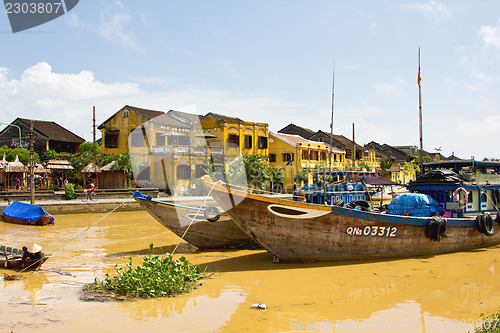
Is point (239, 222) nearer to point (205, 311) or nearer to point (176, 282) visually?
point (176, 282)

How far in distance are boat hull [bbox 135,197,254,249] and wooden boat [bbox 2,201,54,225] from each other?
9.24 m

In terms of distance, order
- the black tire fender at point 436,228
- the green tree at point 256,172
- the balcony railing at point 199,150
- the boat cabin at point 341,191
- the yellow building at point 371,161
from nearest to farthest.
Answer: the black tire fender at point 436,228 → the boat cabin at point 341,191 → the green tree at point 256,172 → the balcony railing at point 199,150 → the yellow building at point 371,161

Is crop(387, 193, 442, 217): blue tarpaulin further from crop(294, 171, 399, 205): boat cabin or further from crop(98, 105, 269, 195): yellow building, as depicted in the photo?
crop(98, 105, 269, 195): yellow building

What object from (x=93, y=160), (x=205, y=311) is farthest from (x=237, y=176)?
(x=205, y=311)

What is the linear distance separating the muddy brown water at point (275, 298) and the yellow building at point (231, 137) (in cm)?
2415

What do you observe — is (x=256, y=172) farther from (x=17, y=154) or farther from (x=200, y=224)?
(x=200, y=224)

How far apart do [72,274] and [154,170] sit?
24888 mm

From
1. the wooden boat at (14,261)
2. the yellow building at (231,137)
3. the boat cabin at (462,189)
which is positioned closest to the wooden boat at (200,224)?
the wooden boat at (14,261)

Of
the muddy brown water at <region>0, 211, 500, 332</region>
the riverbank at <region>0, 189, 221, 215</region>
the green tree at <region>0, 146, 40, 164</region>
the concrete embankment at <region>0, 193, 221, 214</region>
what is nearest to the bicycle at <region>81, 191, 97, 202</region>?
the riverbank at <region>0, 189, 221, 215</region>

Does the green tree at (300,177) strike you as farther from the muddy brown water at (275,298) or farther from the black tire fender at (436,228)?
the black tire fender at (436,228)

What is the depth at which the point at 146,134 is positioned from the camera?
119ft

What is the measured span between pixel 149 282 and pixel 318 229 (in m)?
4.37

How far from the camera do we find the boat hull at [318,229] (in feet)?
31.8

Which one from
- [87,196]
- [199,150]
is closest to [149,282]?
[87,196]
